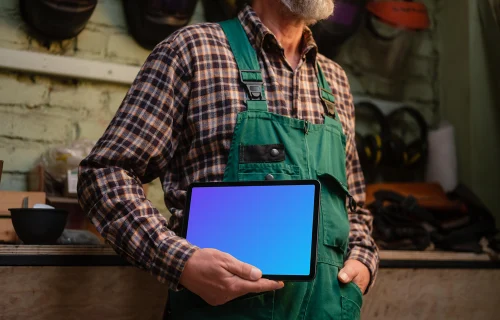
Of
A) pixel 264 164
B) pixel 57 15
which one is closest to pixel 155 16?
pixel 57 15

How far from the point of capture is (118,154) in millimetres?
1300

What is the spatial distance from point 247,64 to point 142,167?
0.32 metres

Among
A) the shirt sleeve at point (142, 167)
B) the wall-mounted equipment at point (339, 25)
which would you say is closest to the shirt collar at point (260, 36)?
the shirt sleeve at point (142, 167)

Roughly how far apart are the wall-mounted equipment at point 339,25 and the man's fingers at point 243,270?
5.58ft

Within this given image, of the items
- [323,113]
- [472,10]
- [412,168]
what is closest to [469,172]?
[412,168]

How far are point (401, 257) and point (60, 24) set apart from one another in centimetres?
140

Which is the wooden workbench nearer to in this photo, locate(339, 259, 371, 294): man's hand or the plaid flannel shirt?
the plaid flannel shirt

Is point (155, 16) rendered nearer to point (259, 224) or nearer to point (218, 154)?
point (218, 154)

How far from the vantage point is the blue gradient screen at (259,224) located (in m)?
1.16

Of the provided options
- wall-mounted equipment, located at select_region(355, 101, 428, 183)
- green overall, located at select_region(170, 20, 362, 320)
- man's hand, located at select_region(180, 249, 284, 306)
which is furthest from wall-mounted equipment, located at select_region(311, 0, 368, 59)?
man's hand, located at select_region(180, 249, 284, 306)

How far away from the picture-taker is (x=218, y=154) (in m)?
1.35

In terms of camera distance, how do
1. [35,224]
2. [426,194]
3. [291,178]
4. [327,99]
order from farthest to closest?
[426,194] → [35,224] → [327,99] → [291,178]

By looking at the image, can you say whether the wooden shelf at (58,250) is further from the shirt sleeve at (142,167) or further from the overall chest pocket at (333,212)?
the overall chest pocket at (333,212)

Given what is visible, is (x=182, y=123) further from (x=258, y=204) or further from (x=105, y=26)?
(x=105, y=26)
